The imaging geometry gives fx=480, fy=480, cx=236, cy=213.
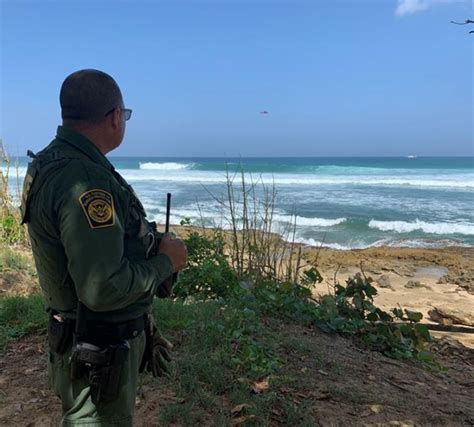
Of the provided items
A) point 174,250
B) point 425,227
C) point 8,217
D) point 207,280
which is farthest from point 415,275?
point 174,250

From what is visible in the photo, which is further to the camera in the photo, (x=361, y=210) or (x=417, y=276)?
(x=361, y=210)

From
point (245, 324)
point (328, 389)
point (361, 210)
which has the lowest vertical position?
point (361, 210)

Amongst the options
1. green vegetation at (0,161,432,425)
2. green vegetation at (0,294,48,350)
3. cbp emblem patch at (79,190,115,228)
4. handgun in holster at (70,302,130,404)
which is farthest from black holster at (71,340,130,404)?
green vegetation at (0,294,48,350)

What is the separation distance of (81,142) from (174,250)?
517 mm

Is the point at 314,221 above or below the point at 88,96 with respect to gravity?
below

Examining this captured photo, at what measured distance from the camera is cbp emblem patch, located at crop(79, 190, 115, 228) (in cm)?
151

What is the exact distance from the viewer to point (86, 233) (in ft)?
4.92

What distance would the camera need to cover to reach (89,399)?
177 centimetres

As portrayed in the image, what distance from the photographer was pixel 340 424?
116 inches

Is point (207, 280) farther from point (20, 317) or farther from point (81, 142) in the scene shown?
point (81, 142)

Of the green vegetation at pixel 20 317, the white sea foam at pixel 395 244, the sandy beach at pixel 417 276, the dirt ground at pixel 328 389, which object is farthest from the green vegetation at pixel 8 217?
the white sea foam at pixel 395 244

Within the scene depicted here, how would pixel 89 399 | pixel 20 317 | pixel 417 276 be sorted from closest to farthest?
pixel 89 399, pixel 20 317, pixel 417 276

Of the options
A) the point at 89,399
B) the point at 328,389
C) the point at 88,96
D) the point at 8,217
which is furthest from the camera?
the point at 8,217

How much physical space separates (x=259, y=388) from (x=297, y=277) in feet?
8.59
